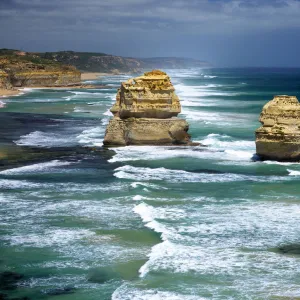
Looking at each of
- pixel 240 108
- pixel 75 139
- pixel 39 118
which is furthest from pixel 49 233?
pixel 240 108

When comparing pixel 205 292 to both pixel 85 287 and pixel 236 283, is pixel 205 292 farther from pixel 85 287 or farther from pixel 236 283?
pixel 85 287

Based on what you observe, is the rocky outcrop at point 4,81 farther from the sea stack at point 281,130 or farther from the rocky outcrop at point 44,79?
the sea stack at point 281,130

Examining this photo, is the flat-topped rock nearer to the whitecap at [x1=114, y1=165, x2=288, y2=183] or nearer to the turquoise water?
the turquoise water

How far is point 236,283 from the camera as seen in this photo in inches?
624

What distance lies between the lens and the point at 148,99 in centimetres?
3534

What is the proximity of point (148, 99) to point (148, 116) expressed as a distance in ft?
2.78

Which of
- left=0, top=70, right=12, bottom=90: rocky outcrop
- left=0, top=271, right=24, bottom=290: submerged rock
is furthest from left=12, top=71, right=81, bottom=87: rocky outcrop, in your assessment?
left=0, top=271, right=24, bottom=290: submerged rock

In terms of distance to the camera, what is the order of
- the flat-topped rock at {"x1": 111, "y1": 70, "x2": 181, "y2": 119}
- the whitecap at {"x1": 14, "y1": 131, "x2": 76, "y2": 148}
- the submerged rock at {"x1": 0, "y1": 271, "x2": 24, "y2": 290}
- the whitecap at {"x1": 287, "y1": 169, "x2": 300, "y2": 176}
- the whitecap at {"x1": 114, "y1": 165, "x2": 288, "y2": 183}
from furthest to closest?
the whitecap at {"x1": 14, "y1": 131, "x2": 76, "y2": 148} < the flat-topped rock at {"x1": 111, "y1": 70, "x2": 181, "y2": 119} < the whitecap at {"x1": 287, "y1": 169, "x2": 300, "y2": 176} < the whitecap at {"x1": 114, "y1": 165, "x2": 288, "y2": 183} < the submerged rock at {"x1": 0, "y1": 271, "x2": 24, "y2": 290}

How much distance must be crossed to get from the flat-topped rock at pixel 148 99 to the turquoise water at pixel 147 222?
5.77ft

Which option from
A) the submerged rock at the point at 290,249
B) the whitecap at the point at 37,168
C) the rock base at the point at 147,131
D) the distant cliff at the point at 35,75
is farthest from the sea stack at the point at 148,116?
the distant cliff at the point at 35,75

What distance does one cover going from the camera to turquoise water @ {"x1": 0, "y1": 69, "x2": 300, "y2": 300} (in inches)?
629

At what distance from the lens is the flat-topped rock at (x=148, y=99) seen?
1384 inches

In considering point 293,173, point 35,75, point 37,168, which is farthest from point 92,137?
point 35,75

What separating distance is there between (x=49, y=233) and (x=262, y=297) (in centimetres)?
715
